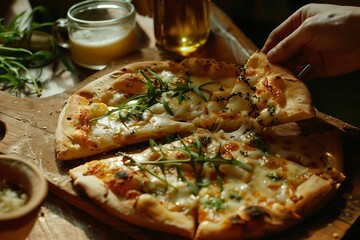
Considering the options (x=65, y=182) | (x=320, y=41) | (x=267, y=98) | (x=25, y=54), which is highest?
(x=320, y=41)

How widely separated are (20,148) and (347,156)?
5.08ft

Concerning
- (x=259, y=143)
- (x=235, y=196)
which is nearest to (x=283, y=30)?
(x=259, y=143)

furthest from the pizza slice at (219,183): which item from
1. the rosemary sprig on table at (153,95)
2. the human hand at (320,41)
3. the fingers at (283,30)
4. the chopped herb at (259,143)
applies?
the fingers at (283,30)

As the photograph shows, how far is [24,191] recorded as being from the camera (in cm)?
179

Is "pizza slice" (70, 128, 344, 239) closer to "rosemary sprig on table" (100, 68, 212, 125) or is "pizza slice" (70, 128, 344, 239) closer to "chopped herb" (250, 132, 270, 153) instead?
"chopped herb" (250, 132, 270, 153)

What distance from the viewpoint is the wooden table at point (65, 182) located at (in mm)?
2008

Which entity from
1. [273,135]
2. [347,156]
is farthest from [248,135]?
[347,156]

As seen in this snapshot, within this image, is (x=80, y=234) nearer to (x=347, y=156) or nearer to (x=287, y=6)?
(x=347, y=156)

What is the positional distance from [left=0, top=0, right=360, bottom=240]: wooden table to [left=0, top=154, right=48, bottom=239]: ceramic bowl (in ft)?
1.02

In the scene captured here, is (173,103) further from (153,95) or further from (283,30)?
(283,30)

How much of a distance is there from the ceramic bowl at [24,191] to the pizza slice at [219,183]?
0.33 meters

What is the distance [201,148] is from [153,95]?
49 cm

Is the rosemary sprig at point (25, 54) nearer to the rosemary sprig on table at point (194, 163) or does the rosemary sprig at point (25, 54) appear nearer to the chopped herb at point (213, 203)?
the rosemary sprig on table at point (194, 163)

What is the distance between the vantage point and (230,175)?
2154 millimetres
